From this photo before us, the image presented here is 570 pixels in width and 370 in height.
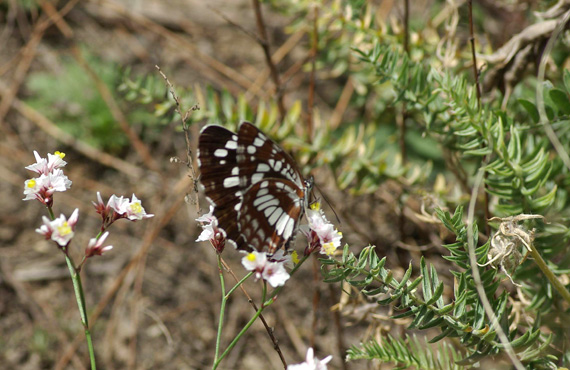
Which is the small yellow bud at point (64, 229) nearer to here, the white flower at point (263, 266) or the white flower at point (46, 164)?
the white flower at point (46, 164)

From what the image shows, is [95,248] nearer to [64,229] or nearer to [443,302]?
[64,229]

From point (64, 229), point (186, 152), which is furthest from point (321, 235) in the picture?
point (186, 152)

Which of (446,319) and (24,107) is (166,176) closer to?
(24,107)

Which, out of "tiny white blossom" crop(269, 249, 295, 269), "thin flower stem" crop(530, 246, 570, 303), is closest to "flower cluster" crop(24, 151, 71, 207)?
"tiny white blossom" crop(269, 249, 295, 269)

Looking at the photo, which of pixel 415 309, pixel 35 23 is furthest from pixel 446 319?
pixel 35 23

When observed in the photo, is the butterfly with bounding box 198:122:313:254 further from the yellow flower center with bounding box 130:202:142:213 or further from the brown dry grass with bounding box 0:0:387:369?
the brown dry grass with bounding box 0:0:387:369
